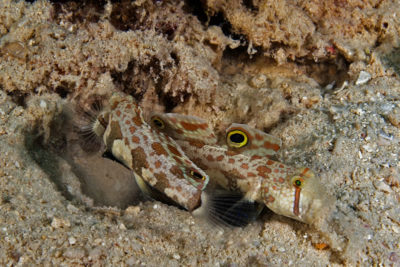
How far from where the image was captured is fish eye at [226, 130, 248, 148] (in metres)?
3.66

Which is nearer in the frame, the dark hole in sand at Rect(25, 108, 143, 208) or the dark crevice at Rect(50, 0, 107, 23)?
the dark hole in sand at Rect(25, 108, 143, 208)

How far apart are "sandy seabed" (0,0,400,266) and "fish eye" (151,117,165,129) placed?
42 cm

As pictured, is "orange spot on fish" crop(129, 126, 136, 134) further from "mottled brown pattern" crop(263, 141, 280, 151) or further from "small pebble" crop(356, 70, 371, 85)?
"small pebble" crop(356, 70, 371, 85)

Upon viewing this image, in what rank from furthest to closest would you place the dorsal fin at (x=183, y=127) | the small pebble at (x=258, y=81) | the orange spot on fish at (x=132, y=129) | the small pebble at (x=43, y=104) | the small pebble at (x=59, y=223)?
the small pebble at (x=258, y=81)
the dorsal fin at (x=183, y=127)
the small pebble at (x=43, y=104)
the orange spot on fish at (x=132, y=129)
the small pebble at (x=59, y=223)

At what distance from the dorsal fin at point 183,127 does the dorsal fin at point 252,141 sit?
26cm

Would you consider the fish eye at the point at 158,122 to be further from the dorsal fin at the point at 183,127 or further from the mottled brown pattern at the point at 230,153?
the mottled brown pattern at the point at 230,153

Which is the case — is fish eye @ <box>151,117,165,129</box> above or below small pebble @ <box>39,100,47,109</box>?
above

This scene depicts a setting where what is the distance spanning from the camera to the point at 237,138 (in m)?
3.68

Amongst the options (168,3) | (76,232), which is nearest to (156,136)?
(76,232)

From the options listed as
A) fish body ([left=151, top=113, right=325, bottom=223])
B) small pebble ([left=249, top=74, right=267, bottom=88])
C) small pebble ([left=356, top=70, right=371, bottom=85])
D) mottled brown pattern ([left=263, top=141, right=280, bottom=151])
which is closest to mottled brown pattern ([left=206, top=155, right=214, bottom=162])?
fish body ([left=151, top=113, right=325, bottom=223])

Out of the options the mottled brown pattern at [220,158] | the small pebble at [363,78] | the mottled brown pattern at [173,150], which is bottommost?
the mottled brown pattern at [220,158]

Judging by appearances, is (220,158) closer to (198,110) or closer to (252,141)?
(252,141)

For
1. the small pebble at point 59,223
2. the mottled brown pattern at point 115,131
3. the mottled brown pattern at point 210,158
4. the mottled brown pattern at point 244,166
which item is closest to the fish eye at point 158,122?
the mottled brown pattern at point 115,131

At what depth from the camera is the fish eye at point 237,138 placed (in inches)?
144
